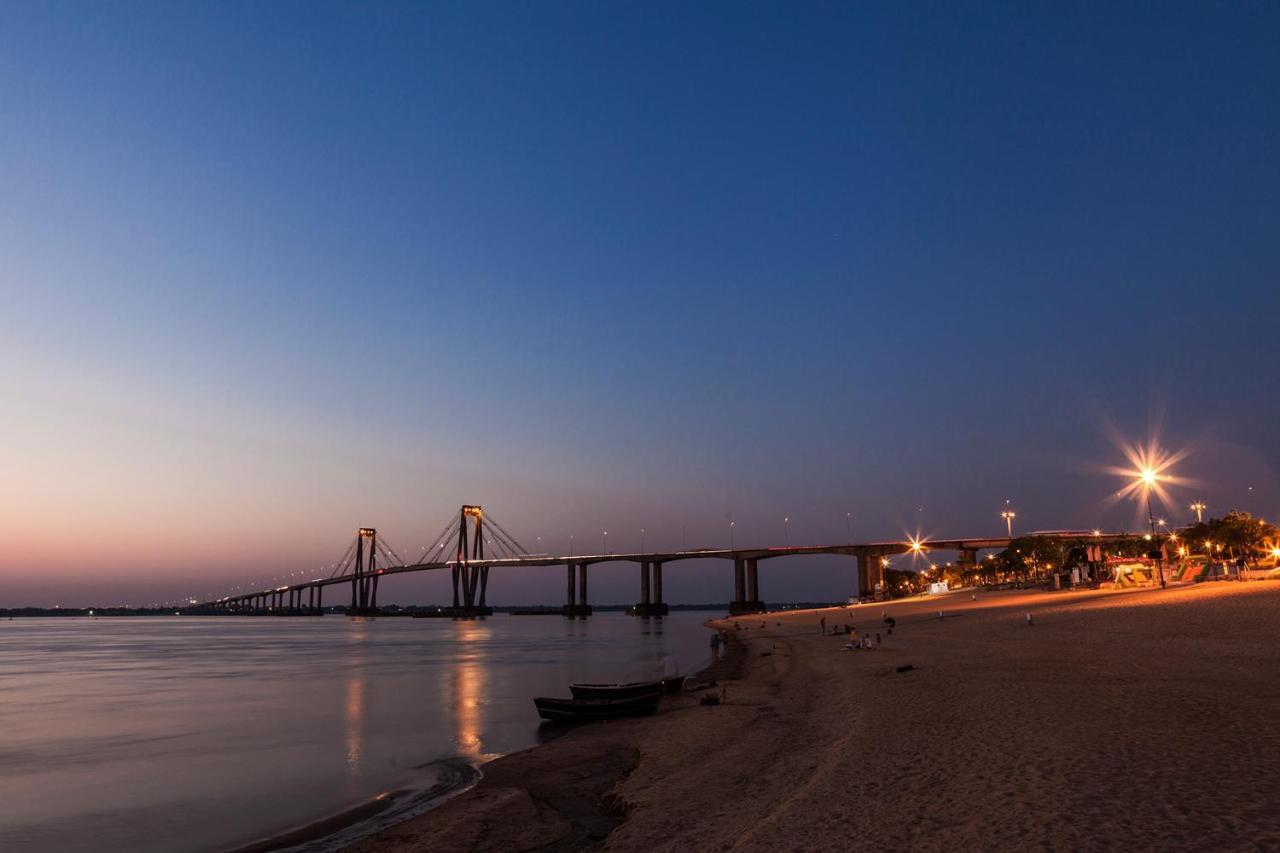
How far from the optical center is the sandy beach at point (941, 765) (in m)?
10.2

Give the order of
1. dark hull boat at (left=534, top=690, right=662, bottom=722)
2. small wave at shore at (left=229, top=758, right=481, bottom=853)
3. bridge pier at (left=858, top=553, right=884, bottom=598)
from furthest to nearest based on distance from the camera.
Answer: bridge pier at (left=858, top=553, right=884, bottom=598) → dark hull boat at (left=534, top=690, right=662, bottom=722) → small wave at shore at (left=229, top=758, right=481, bottom=853)

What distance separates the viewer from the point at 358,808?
18328mm

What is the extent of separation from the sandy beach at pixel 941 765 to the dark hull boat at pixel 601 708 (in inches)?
53.7

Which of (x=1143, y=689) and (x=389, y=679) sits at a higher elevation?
(x=1143, y=689)

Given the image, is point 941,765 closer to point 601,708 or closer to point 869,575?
point 601,708

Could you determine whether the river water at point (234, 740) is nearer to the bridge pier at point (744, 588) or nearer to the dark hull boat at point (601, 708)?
the dark hull boat at point (601, 708)

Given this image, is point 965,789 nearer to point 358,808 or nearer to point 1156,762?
point 1156,762

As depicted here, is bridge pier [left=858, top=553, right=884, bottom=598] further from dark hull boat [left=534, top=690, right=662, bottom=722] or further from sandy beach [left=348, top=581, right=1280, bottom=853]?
dark hull boat [left=534, top=690, right=662, bottom=722]

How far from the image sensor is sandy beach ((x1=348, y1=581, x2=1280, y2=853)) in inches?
400

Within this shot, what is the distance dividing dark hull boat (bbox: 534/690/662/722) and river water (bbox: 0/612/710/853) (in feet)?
3.85

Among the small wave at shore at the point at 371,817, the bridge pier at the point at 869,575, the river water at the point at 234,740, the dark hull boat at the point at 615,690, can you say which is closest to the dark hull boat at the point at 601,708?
the dark hull boat at the point at 615,690

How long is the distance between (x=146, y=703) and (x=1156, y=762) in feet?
157

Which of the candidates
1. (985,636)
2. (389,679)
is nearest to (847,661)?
(985,636)

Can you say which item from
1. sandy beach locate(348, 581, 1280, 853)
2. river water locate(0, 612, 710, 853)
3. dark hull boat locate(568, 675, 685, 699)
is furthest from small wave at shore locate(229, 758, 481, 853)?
dark hull boat locate(568, 675, 685, 699)
